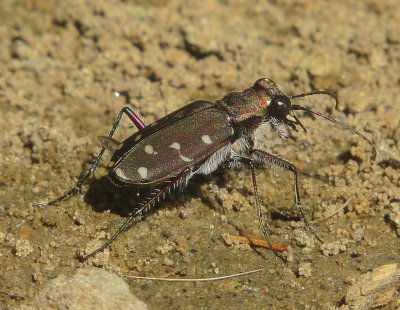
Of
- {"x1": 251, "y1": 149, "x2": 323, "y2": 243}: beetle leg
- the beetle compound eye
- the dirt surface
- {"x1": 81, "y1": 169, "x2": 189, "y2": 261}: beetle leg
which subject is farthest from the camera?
the beetle compound eye

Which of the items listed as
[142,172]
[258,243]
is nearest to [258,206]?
[258,243]

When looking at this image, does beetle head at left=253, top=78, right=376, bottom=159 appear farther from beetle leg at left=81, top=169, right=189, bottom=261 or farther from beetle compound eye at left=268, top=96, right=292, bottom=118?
beetle leg at left=81, top=169, right=189, bottom=261

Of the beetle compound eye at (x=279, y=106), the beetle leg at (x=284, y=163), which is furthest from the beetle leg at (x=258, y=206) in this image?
the beetle compound eye at (x=279, y=106)

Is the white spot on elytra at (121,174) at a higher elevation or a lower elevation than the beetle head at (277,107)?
lower

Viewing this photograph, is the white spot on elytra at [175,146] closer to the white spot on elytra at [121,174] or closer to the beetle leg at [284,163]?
the white spot on elytra at [121,174]

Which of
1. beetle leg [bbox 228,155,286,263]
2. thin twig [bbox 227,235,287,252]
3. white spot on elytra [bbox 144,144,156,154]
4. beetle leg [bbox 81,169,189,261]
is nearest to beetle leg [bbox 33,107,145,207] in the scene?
white spot on elytra [bbox 144,144,156,154]

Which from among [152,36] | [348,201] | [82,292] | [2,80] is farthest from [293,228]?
[2,80]

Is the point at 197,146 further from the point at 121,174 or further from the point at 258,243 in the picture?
the point at 258,243
